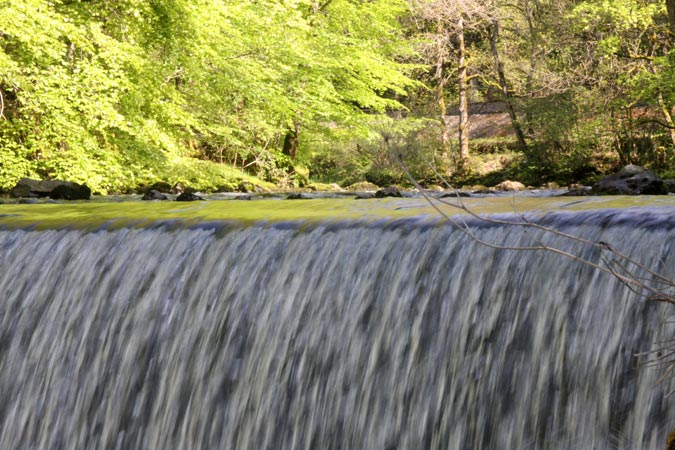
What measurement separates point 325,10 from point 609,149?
8220 millimetres

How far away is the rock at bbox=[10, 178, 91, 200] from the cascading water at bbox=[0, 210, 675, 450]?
5327 millimetres

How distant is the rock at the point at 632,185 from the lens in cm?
844

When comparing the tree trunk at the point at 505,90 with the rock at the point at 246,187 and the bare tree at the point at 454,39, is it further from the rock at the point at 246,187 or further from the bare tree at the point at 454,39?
the rock at the point at 246,187

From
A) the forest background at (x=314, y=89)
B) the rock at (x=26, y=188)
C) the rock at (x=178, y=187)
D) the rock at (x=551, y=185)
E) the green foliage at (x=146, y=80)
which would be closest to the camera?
the rock at (x=26, y=188)

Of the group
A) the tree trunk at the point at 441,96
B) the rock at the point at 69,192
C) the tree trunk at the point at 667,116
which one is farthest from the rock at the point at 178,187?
the tree trunk at the point at 441,96

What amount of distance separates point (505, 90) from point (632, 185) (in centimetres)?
1556

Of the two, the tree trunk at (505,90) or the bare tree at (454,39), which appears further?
the bare tree at (454,39)

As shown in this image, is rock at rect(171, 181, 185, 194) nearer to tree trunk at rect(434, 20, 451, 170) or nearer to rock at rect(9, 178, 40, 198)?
rock at rect(9, 178, 40, 198)

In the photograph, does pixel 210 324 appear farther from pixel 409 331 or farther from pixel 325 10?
pixel 325 10

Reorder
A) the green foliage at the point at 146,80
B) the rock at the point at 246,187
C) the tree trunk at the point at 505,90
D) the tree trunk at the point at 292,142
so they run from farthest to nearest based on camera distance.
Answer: the tree trunk at the point at 505,90 < the tree trunk at the point at 292,142 < the rock at the point at 246,187 < the green foliage at the point at 146,80

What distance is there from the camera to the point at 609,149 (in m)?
19.4

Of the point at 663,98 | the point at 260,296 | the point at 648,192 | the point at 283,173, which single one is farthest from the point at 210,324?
the point at 283,173

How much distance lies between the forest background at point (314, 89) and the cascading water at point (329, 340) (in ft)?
10.9

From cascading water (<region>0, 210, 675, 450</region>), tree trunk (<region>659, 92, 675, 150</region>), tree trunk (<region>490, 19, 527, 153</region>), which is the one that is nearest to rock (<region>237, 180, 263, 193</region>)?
tree trunk (<region>490, 19, 527, 153</region>)
